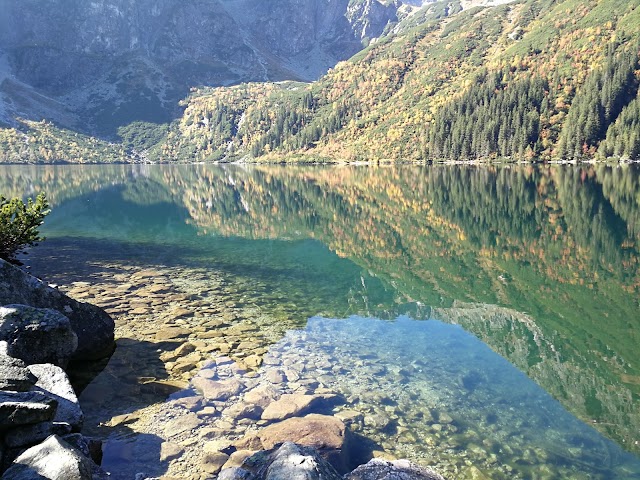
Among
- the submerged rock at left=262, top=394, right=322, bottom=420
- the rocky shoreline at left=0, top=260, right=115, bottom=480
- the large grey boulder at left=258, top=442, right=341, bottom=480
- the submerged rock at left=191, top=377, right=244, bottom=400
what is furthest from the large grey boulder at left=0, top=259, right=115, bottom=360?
the large grey boulder at left=258, top=442, right=341, bottom=480

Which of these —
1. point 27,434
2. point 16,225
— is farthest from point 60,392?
point 16,225

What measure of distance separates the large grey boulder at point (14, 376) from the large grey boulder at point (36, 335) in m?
1.77

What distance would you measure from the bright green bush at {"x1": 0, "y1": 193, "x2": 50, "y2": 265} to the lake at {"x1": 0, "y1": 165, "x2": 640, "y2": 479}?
172 inches

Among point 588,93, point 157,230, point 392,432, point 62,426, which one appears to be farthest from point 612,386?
point 588,93

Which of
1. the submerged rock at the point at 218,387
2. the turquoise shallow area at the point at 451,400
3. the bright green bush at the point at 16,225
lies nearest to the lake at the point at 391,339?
the turquoise shallow area at the point at 451,400

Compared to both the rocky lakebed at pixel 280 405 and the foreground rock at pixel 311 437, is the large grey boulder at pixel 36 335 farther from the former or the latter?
the foreground rock at pixel 311 437

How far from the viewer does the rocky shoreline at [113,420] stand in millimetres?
6448

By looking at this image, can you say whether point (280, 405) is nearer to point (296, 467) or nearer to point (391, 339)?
point (296, 467)

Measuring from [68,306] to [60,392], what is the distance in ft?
17.6

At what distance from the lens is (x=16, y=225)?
1641 centimetres

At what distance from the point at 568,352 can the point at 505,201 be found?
4183cm

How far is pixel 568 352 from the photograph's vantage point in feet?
47.6

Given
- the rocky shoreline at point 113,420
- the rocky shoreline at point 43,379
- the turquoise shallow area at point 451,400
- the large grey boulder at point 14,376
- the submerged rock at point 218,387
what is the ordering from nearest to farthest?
the rocky shoreline at point 43,379 < the rocky shoreline at point 113,420 < the large grey boulder at point 14,376 < the turquoise shallow area at point 451,400 < the submerged rock at point 218,387

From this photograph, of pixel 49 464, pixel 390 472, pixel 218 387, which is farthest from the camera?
pixel 218 387
